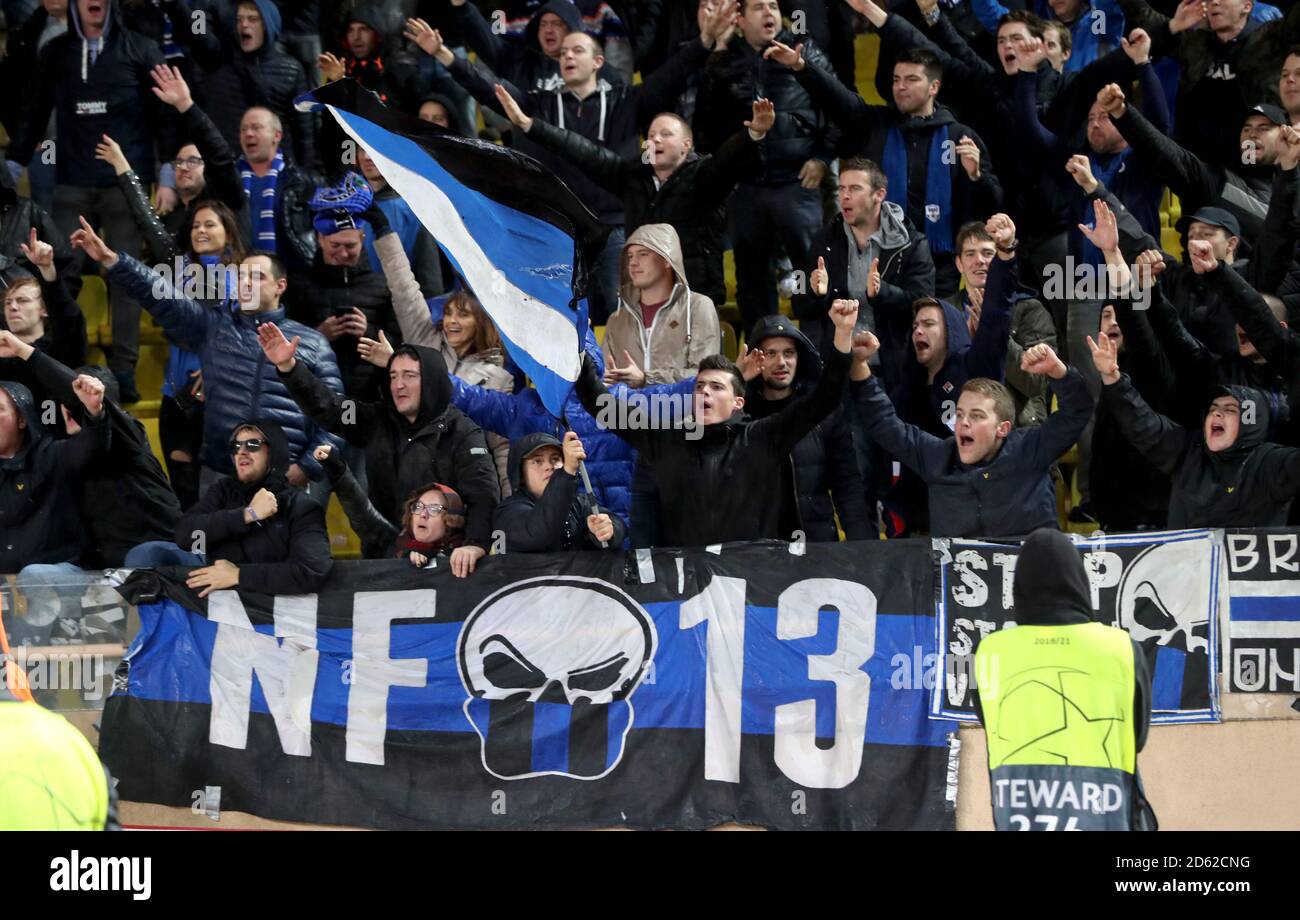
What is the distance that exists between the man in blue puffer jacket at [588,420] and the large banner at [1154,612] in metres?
1.78

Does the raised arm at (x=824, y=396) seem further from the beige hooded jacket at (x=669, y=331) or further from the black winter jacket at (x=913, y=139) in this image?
the black winter jacket at (x=913, y=139)

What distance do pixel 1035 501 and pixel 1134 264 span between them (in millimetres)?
1821

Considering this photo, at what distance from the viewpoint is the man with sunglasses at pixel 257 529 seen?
926 cm

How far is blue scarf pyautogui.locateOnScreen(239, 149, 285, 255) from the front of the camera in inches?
470

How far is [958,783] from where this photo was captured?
832 centimetres

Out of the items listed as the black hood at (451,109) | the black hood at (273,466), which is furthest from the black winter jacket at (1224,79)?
the black hood at (273,466)

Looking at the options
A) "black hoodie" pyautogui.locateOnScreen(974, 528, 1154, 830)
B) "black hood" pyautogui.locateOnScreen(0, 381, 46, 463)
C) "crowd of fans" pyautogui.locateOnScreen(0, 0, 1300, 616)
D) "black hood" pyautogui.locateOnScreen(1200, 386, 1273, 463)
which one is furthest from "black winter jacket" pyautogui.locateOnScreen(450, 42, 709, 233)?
"black hoodie" pyautogui.locateOnScreen(974, 528, 1154, 830)

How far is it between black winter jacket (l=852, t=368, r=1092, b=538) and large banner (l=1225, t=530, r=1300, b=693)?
875mm

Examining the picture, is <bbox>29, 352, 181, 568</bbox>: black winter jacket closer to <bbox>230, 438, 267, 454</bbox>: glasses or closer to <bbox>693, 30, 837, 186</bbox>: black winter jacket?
<bbox>230, 438, 267, 454</bbox>: glasses

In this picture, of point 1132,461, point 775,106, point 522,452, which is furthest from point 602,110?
point 1132,461
